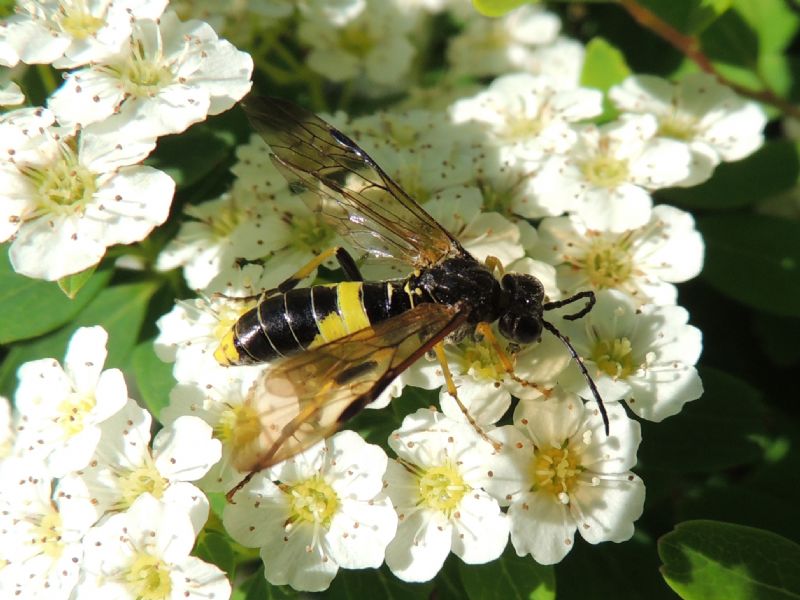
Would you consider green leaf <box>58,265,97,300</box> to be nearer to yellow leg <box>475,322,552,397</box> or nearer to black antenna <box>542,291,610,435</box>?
yellow leg <box>475,322,552,397</box>

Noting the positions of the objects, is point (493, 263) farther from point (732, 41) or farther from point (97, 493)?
point (732, 41)

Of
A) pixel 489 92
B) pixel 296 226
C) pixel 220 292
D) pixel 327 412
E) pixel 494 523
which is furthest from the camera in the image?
pixel 489 92

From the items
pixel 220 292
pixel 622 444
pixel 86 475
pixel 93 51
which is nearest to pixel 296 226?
pixel 220 292

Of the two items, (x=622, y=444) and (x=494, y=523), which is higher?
(x=622, y=444)

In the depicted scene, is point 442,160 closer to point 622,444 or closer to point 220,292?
point 220,292

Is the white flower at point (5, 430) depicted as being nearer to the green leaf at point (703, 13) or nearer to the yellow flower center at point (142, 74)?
the yellow flower center at point (142, 74)

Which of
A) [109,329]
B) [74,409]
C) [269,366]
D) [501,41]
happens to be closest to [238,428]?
[269,366]

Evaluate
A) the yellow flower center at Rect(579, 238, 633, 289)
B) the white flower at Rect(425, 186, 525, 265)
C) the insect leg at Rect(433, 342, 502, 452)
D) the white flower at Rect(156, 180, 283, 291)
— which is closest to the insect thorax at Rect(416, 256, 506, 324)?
the insect leg at Rect(433, 342, 502, 452)

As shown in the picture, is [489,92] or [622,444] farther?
[489,92]
